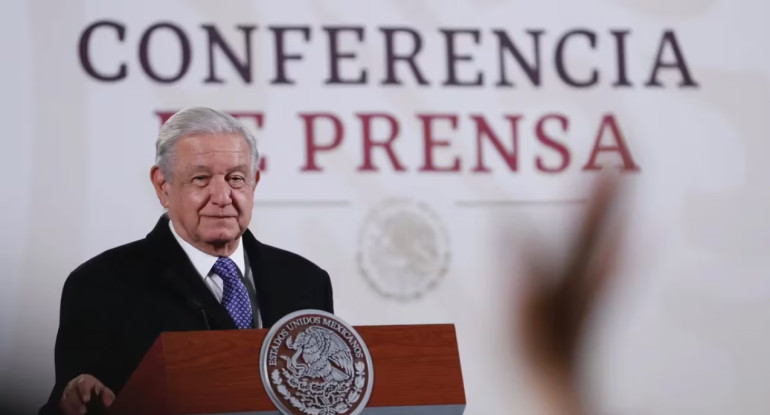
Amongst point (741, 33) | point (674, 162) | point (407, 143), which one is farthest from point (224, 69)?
point (741, 33)

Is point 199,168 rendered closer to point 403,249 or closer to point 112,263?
point 112,263

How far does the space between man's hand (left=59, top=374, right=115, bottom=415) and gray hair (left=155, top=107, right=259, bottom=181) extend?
375 millimetres

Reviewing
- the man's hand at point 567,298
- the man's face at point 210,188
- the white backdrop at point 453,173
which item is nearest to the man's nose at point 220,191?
the man's face at point 210,188

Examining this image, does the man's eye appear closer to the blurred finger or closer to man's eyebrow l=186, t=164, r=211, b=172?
man's eyebrow l=186, t=164, r=211, b=172

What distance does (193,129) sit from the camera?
2232 millimetres

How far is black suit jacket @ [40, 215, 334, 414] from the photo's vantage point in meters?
2.23

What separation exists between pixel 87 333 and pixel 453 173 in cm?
173

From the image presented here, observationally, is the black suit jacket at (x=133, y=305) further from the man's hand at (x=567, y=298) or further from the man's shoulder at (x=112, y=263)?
the man's hand at (x=567, y=298)

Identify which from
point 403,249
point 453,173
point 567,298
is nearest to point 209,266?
point 403,249

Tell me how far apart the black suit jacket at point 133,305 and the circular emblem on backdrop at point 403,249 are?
1.28 metres

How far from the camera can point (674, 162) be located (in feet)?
13.1

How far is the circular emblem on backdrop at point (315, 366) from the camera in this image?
6.08 ft

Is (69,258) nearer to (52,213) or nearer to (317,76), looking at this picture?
(52,213)

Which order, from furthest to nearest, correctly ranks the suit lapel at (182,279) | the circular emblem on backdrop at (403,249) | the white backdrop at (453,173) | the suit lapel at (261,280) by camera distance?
the circular emblem on backdrop at (403,249)
the white backdrop at (453,173)
the suit lapel at (261,280)
the suit lapel at (182,279)
